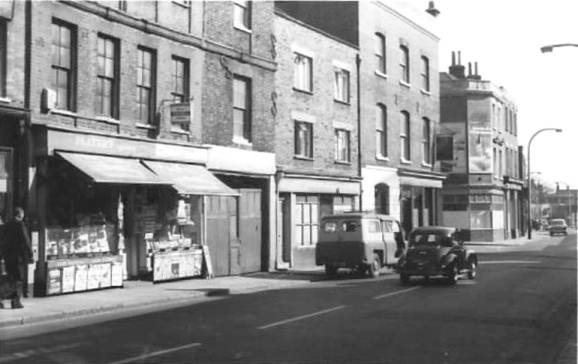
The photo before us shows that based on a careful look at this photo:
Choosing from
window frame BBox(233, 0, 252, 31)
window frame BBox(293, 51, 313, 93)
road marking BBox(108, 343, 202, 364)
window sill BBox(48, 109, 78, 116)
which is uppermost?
window frame BBox(233, 0, 252, 31)

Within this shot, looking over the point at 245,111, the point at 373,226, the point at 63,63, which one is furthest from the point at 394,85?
the point at 63,63

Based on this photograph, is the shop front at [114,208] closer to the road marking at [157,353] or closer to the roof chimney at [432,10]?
the road marking at [157,353]

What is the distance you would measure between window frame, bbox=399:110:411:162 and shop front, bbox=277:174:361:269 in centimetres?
709

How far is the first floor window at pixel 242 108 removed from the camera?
71.9 feet

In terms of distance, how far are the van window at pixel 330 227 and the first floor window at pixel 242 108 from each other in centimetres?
369

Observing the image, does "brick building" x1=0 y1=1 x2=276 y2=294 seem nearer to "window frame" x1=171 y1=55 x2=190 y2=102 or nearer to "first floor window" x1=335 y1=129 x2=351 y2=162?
"window frame" x1=171 y1=55 x2=190 y2=102

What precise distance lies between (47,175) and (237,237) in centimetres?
761

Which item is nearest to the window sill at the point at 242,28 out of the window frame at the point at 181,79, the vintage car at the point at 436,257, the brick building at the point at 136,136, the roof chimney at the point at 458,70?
the brick building at the point at 136,136

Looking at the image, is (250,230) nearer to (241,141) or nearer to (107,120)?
(241,141)

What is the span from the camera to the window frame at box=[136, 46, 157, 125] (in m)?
18.2

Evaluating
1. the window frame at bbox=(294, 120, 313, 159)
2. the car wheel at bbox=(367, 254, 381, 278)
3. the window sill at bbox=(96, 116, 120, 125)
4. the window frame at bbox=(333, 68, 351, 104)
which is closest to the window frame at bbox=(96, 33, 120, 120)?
the window sill at bbox=(96, 116, 120, 125)

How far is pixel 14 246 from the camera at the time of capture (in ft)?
41.8

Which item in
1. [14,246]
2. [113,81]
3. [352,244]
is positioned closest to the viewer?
[14,246]

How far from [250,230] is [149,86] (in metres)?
6.13
